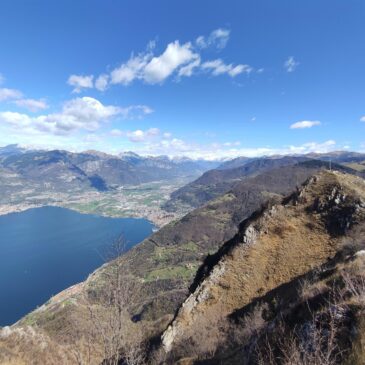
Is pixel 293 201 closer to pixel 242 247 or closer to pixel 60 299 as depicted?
pixel 242 247

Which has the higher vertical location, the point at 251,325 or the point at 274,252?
the point at 274,252

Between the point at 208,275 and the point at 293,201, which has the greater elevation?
the point at 293,201

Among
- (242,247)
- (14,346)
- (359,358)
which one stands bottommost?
(14,346)

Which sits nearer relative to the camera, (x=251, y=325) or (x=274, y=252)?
(x=251, y=325)

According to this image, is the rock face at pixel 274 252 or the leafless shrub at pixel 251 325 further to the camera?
the rock face at pixel 274 252

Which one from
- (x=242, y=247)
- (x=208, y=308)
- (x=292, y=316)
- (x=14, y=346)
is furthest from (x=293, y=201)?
(x=14, y=346)

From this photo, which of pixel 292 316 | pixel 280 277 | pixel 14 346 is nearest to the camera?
pixel 292 316

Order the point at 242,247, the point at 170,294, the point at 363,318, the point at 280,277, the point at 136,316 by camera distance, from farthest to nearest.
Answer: the point at 170,294, the point at 136,316, the point at 242,247, the point at 280,277, the point at 363,318

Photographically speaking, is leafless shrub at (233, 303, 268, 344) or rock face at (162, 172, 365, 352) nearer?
leafless shrub at (233, 303, 268, 344)
